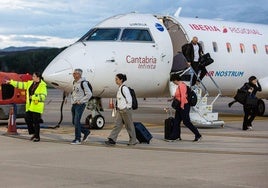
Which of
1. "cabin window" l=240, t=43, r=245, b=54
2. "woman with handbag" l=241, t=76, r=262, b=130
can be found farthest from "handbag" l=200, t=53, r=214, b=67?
"cabin window" l=240, t=43, r=245, b=54

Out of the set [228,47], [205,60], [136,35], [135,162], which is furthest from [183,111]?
[228,47]

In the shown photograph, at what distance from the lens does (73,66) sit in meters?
18.1

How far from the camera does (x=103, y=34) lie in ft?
65.7

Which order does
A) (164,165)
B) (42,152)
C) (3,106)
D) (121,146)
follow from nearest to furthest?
(164,165), (42,152), (121,146), (3,106)

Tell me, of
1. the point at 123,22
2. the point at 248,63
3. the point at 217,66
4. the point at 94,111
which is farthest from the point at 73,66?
the point at 248,63

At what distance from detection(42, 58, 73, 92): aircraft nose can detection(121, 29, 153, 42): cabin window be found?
8.73ft

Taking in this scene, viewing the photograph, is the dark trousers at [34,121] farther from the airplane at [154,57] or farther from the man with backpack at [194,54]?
the man with backpack at [194,54]

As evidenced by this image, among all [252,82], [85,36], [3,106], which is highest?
[85,36]

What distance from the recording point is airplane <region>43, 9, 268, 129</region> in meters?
18.6

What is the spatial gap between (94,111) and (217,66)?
577 cm

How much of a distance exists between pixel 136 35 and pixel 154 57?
969 millimetres

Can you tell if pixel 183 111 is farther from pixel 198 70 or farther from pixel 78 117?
pixel 198 70

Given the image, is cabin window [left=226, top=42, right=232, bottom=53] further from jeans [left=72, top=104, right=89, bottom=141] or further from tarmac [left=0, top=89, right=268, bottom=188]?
jeans [left=72, top=104, right=89, bottom=141]

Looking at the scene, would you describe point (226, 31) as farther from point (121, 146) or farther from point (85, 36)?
point (121, 146)
